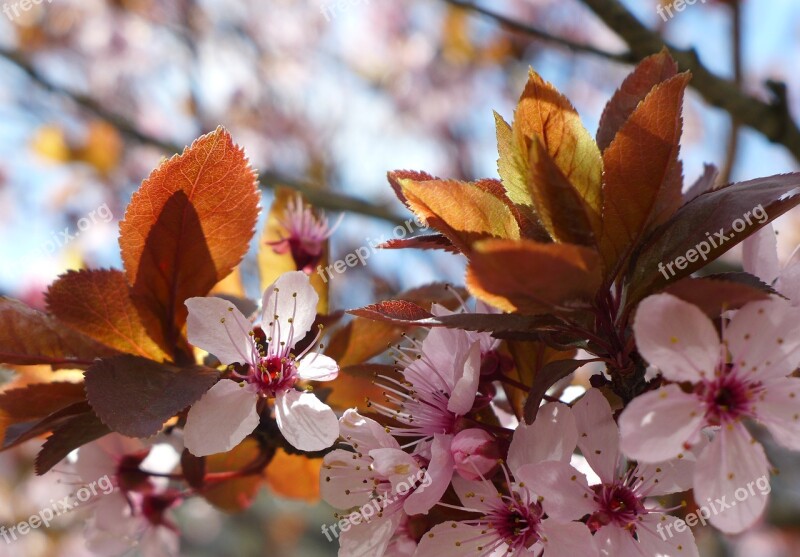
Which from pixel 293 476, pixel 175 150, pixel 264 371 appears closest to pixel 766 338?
pixel 264 371

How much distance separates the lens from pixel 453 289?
1050mm

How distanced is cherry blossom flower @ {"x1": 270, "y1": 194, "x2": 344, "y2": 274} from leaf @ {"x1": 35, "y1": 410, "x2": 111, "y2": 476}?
37 centimetres

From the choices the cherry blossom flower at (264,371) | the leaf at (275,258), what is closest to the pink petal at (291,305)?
the cherry blossom flower at (264,371)

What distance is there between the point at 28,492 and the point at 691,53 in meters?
4.19

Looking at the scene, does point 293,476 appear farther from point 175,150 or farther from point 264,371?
point 175,150

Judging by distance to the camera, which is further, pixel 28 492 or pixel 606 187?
pixel 28 492

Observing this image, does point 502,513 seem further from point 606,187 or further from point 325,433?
point 606,187

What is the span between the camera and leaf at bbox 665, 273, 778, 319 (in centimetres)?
66

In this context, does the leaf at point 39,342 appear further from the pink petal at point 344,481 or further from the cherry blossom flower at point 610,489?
the cherry blossom flower at point 610,489

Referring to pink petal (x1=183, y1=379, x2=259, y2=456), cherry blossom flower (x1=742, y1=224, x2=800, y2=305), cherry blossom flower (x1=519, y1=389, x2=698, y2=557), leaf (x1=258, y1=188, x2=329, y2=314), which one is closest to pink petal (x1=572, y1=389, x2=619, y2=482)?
cherry blossom flower (x1=519, y1=389, x2=698, y2=557)

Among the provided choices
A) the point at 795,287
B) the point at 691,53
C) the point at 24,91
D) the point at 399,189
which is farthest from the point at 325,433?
the point at 24,91

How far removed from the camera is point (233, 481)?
1.17 metres

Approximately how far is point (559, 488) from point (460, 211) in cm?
30

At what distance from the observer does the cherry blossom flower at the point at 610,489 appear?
0.76 meters
